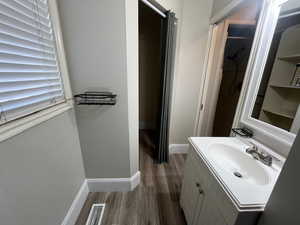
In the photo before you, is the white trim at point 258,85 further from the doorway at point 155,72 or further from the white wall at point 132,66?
the white wall at point 132,66

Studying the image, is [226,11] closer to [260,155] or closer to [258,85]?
→ [258,85]

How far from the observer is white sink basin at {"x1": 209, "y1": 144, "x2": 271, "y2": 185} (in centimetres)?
82

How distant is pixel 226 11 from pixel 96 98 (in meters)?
1.63

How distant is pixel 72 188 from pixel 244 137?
1.64m

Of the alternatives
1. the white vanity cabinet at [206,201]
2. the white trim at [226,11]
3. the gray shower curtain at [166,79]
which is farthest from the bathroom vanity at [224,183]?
the white trim at [226,11]

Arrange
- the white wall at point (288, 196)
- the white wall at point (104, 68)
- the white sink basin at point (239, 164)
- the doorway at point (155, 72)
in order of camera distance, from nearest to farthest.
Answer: the white wall at point (288, 196) < the white sink basin at point (239, 164) < the white wall at point (104, 68) < the doorway at point (155, 72)

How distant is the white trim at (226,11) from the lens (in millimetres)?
1216

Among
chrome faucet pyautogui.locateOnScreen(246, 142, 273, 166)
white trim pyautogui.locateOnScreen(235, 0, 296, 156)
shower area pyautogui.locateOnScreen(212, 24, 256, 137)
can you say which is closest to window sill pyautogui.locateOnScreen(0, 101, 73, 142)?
chrome faucet pyautogui.locateOnScreen(246, 142, 273, 166)

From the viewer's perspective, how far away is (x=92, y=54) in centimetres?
103

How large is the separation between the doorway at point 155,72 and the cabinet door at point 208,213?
105cm

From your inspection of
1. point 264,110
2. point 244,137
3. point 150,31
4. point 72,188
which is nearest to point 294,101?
point 264,110

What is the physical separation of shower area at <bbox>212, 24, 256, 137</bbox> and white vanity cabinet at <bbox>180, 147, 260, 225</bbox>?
1376 millimetres

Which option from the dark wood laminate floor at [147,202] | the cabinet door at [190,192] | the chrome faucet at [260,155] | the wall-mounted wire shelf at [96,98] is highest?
the wall-mounted wire shelf at [96,98]

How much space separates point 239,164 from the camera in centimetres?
97
